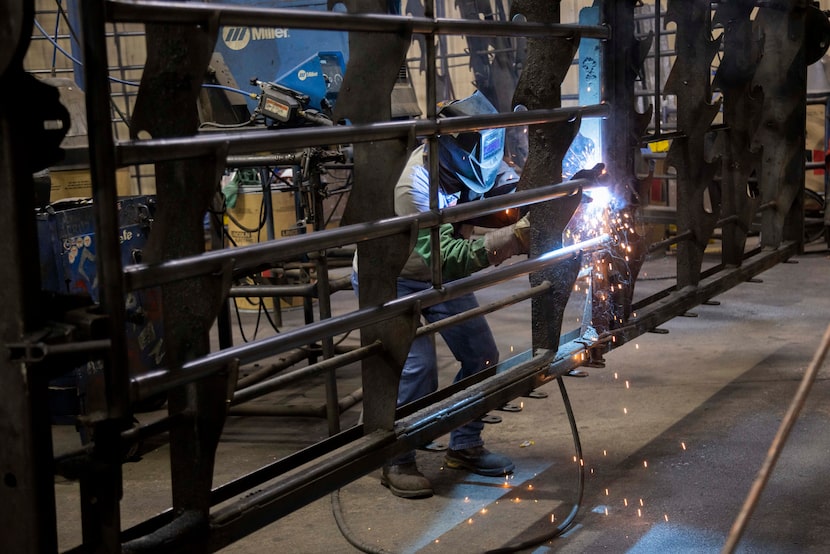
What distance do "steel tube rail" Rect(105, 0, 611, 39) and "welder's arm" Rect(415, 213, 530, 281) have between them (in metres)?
0.82

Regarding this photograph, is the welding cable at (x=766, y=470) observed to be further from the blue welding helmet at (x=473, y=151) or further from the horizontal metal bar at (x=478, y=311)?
the blue welding helmet at (x=473, y=151)

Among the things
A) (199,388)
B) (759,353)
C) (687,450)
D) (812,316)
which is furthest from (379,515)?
(812,316)

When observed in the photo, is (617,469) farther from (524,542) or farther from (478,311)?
(478,311)

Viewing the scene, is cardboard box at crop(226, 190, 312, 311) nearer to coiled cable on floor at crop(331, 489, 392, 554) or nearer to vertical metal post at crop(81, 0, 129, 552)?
coiled cable on floor at crop(331, 489, 392, 554)

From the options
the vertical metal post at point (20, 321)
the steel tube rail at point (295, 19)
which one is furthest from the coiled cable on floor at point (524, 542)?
the vertical metal post at point (20, 321)

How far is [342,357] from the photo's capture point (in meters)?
2.55

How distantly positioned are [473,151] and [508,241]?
18.1 inches

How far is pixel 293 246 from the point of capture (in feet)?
7.45

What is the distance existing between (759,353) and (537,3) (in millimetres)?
3830

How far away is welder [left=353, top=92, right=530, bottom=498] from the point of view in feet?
12.7

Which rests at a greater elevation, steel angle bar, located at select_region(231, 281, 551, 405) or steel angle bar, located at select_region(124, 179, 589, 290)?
steel angle bar, located at select_region(124, 179, 589, 290)

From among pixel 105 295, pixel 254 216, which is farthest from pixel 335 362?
pixel 254 216

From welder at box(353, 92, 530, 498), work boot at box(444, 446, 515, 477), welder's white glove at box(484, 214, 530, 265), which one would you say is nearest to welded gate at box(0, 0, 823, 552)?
welder's white glove at box(484, 214, 530, 265)

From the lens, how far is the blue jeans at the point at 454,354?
4391 millimetres
